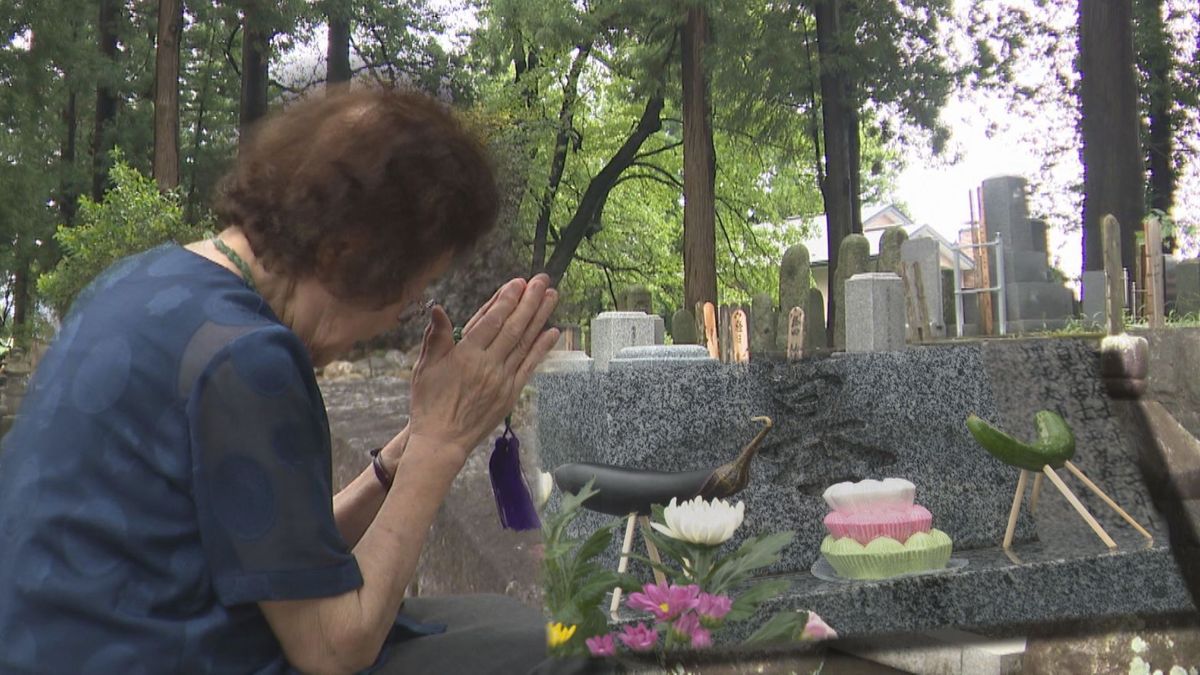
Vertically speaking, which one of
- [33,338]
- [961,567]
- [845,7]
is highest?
[845,7]

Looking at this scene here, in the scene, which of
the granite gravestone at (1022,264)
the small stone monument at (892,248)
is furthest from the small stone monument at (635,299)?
the granite gravestone at (1022,264)

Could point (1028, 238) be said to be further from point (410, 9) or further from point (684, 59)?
point (410, 9)

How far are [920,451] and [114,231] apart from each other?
110 cm

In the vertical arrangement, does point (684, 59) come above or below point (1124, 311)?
above

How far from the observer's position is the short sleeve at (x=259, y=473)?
38 centimetres

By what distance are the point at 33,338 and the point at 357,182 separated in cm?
130

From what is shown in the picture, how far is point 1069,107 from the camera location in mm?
1147

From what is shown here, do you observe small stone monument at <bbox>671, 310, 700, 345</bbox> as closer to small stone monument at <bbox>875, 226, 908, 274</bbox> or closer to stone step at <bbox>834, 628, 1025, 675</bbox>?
small stone monument at <bbox>875, 226, 908, 274</bbox>

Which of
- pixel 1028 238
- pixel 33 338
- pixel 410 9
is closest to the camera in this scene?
pixel 1028 238

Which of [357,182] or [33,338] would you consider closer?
[357,182]

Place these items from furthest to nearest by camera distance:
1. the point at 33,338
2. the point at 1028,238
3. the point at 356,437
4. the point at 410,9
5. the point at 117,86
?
the point at 117,86 < the point at 33,338 < the point at 410,9 < the point at 1028,238 < the point at 356,437

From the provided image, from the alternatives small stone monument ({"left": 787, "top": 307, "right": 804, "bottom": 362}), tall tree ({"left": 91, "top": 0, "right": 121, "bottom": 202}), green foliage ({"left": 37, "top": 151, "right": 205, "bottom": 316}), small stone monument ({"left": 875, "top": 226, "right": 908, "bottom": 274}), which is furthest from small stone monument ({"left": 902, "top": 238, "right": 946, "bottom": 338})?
tall tree ({"left": 91, "top": 0, "right": 121, "bottom": 202})

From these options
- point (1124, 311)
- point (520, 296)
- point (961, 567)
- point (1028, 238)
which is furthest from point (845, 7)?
point (520, 296)

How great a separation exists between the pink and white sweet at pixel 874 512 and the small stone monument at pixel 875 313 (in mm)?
132
